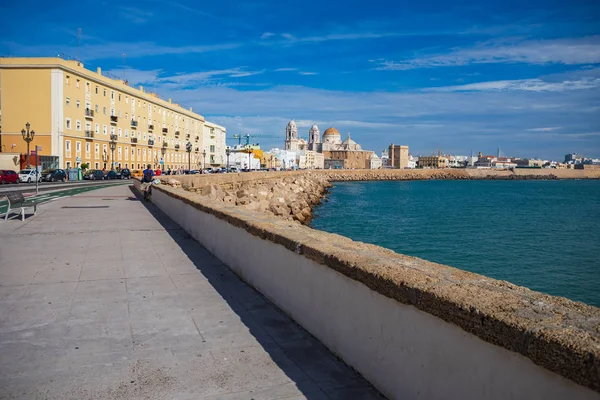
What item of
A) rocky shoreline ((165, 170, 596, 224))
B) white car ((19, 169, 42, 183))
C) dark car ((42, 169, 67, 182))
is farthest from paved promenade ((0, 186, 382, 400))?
dark car ((42, 169, 67, 182))

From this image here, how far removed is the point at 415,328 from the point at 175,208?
35.6 feet

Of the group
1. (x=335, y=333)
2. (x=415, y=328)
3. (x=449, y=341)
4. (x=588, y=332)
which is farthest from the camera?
(x=335, y=333)

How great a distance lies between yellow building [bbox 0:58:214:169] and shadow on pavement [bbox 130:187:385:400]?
44549 mm

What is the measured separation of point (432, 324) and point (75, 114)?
51.3 meters

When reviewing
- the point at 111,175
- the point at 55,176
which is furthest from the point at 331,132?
the point at 55,176

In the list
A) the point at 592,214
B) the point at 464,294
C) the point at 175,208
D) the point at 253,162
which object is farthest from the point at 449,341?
the point at 253,162

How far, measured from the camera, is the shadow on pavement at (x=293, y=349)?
137 inches

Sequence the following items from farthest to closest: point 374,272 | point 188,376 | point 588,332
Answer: point 188,376
point 374,272
point 588,332

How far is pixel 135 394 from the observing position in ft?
11.0

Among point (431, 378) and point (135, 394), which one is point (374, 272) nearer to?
point (431, 378)

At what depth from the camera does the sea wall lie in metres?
2.09

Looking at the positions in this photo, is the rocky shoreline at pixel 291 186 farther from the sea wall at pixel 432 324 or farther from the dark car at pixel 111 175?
the dark car at pixel 111 175

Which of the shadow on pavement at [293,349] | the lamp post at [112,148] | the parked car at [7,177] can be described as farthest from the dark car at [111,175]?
the shadow on pavement at [293,349]

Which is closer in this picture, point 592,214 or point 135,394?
point 135,394
